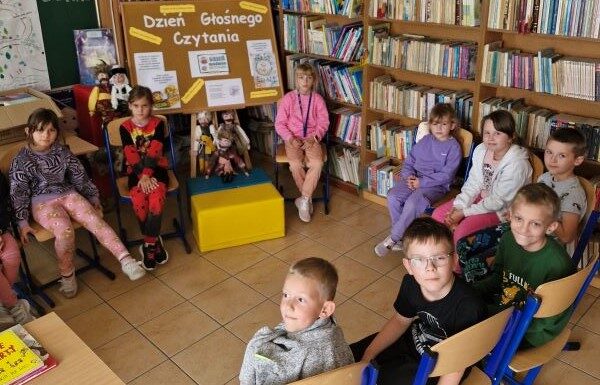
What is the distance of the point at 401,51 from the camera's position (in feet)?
12.3

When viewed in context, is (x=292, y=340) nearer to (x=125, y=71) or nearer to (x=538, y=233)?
(x=538, y=233)

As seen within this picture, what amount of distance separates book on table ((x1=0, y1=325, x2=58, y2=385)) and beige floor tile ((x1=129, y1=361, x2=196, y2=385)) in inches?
33.7

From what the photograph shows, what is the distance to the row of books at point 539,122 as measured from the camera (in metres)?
3.00

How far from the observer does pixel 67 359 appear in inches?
64.4

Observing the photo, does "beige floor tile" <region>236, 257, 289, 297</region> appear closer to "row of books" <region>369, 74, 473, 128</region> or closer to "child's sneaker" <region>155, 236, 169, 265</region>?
"child's sneaker" <region>155, 236, 169, 265</region>

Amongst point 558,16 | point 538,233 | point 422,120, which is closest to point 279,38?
point 422,120

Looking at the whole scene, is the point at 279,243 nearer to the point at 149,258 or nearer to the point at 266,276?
the point at 266,276

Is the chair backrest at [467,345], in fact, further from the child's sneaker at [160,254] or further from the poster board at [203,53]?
the poster board at [203,53]

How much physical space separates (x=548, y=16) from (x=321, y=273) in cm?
228

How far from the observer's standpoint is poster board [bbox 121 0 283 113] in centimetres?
400

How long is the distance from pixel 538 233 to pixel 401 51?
2.13 metres

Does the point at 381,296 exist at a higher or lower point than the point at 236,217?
lower

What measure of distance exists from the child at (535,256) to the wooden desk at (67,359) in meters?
1.34

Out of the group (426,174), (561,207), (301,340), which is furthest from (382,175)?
(301,340)
